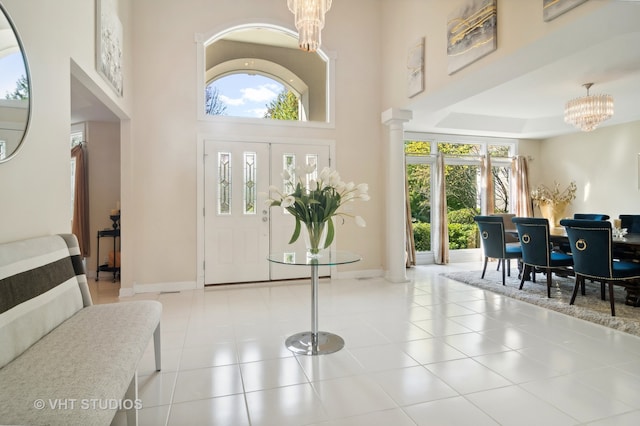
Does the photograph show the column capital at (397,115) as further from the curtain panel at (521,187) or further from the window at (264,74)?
the curtain panel at (521,187)

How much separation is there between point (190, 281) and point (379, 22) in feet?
16.1

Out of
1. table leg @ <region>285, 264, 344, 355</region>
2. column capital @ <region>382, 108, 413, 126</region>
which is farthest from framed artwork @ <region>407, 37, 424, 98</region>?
table leg @ <region>285, 264, 344, 355</region>

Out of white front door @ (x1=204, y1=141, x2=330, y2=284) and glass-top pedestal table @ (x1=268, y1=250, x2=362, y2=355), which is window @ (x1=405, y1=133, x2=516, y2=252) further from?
glass-top pedestal table @ (x1=268, y1=250, x2=362, y2=355)

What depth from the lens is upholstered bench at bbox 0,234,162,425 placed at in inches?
42.8

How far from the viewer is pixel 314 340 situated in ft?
9.07

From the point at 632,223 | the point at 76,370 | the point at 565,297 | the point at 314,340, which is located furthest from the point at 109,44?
the point at 632,223

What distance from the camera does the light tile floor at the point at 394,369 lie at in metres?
1.86

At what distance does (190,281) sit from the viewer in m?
4.65

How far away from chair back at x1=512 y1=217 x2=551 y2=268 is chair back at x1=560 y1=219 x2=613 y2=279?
0.42m

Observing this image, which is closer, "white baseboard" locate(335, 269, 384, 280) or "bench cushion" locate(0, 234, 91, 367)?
"bench cushion" locate(0, 234, 91, 367)

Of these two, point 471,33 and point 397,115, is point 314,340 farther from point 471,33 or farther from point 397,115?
point 397,115

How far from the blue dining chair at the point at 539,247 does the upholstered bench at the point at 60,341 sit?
14.1ft

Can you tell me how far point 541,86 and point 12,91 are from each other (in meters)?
6.04

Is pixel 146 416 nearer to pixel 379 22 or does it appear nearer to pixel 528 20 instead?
pixel 528 20
